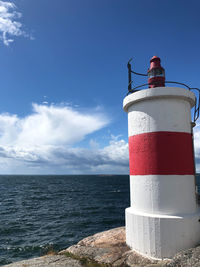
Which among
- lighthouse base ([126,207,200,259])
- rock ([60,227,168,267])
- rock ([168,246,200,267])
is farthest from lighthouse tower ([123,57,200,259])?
rock ([168,246,200,267])

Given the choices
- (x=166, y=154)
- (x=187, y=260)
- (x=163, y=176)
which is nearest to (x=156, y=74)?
(x=166, y=154)

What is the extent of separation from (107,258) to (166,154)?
125 inches

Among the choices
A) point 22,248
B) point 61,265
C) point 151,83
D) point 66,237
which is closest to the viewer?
point 61,265

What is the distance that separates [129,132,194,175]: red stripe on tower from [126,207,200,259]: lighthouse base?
3.88 ft

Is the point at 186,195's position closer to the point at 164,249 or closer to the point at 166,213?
the point at 166,213

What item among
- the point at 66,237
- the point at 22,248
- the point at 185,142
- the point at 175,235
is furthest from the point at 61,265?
the point at 66,237

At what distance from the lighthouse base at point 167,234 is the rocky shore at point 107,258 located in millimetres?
259

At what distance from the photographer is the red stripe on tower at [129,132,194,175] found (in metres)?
5.55

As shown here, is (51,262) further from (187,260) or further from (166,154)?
(166,154)

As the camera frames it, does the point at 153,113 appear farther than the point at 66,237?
No

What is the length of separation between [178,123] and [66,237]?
13.6m

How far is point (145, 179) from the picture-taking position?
5734 mm

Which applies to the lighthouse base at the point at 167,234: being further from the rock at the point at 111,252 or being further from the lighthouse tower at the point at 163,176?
the rock at the point at 111,252

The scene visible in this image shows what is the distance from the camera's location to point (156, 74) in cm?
629
